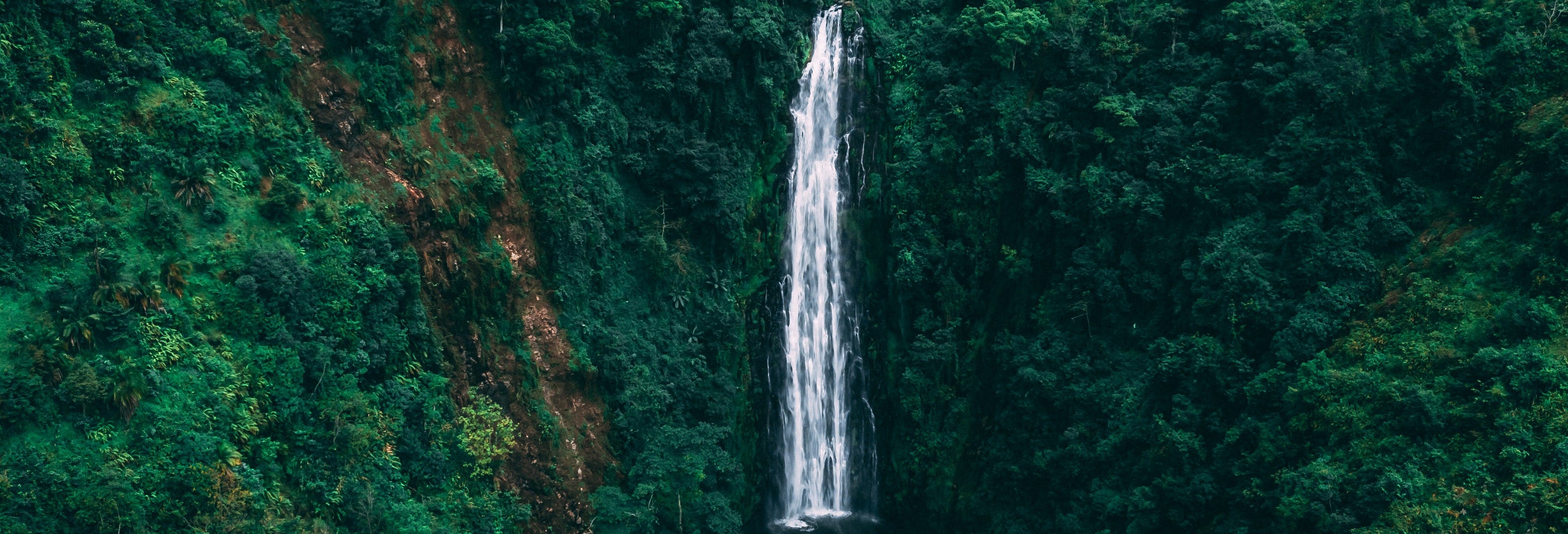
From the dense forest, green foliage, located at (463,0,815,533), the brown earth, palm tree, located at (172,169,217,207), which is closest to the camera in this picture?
the dense forest

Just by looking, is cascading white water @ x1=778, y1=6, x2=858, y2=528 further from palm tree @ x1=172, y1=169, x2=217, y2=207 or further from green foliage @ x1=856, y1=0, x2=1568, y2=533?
palm tree @ x1=172, y1=169, x2=217, y2=207

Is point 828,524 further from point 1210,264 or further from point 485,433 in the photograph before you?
point 1210,264

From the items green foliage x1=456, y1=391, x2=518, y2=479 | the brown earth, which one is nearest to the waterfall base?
the brown earth

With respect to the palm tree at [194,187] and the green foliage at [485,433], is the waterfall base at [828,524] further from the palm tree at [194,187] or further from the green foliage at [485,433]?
the palm tree at [194,187]

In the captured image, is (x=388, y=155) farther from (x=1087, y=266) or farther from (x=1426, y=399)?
(x=1426, y=399)

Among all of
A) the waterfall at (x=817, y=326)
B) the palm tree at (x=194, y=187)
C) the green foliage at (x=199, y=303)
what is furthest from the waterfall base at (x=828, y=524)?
the palm tree at (x=194, y=187)

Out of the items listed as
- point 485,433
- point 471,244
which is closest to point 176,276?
point 471,244

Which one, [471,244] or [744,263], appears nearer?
[471,244]
